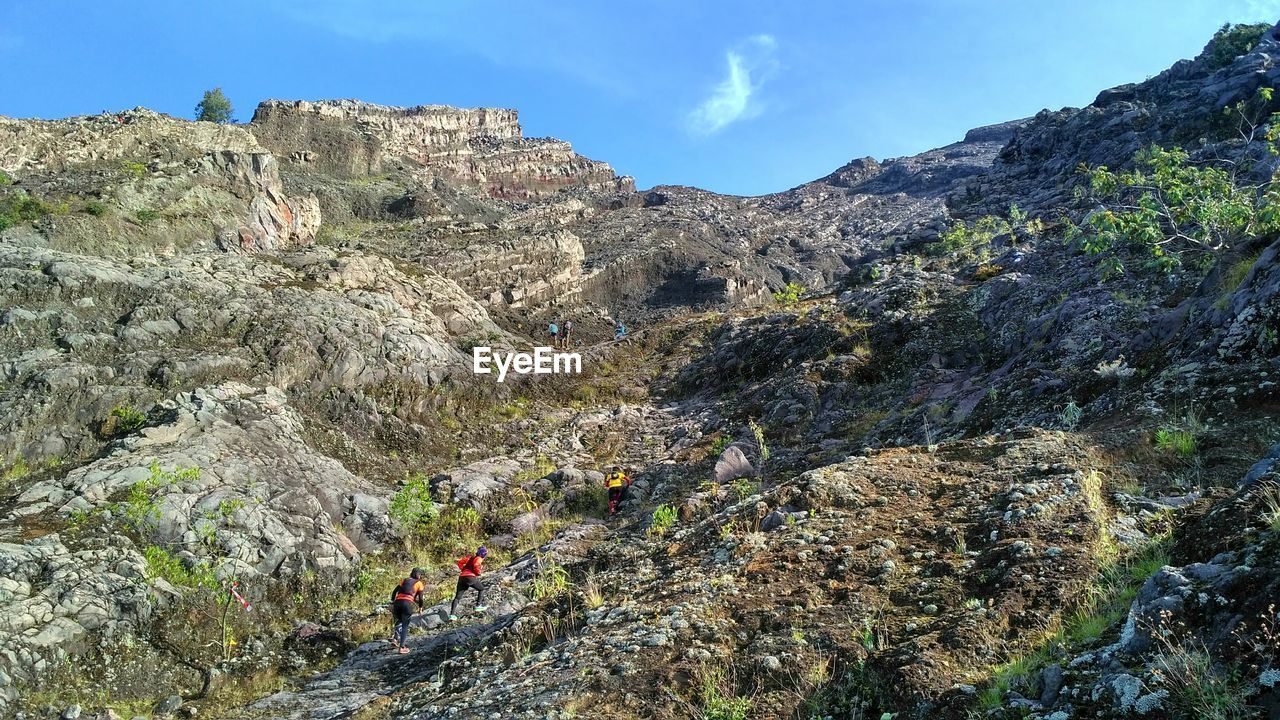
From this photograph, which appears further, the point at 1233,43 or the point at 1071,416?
the point at 1233,43

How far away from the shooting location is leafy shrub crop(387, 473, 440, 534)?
49.4 feet

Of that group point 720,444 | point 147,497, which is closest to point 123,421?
point 147,497

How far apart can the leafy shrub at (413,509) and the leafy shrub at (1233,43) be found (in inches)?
1799

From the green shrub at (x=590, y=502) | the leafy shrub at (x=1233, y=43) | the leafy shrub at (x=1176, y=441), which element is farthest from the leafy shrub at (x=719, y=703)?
the leafy shrub at (x=1233, y=43)

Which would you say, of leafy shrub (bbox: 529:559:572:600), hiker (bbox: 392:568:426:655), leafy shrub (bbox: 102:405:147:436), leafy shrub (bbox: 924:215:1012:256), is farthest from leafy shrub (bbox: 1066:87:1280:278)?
leafy shrub (bbox: 102:405:147:436)

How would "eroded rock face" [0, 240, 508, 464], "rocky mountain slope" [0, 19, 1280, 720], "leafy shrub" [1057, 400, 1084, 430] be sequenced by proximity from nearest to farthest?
1. "rocky mountain slope" [0, 19, 1280, 720]
2. "leafy shrub" [1057, 400, 1084, 430]
3. "eroded rock face" [0, 240, 508, 464]

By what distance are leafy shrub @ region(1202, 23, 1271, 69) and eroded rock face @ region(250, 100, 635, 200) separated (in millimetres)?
50098

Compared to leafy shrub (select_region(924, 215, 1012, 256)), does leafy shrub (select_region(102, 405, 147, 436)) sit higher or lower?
lower

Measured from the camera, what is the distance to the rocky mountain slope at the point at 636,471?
538 centimetres

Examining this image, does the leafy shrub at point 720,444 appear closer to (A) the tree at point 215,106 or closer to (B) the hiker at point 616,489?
(B) the hiker at point 616,489

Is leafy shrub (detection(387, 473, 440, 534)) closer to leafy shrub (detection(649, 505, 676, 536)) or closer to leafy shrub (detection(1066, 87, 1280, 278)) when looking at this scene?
leafy shrub (detection(649, 505, 676, 536))

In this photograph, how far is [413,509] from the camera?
15.3m

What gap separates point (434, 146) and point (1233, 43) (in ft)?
213

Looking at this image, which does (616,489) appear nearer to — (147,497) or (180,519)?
(180,519)
